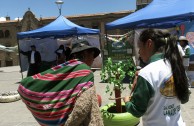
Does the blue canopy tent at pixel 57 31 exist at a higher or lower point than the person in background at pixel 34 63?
higher

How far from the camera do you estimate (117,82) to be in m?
4.31

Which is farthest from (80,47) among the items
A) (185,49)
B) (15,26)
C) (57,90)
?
(15,26)

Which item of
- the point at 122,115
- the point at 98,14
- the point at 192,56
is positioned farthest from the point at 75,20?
the point at 122,115

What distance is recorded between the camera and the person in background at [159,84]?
190 centimetres

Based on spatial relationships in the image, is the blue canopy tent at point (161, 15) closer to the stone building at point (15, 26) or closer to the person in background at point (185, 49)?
the person in background at point (185, 49)

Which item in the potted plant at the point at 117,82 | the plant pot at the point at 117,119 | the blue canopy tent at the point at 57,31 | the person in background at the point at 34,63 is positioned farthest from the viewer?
the person in background at the point at 34,63

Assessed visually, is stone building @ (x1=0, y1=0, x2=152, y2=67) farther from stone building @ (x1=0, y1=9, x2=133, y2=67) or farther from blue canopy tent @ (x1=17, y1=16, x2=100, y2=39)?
blue canopy tent @ (x1=17, y1=16, x2=100, y2=39)

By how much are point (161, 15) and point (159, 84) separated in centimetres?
785

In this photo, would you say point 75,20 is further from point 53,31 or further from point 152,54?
point 152,54

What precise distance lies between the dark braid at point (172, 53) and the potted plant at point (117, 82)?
7.44ft

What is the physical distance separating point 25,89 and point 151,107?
2.90 ft

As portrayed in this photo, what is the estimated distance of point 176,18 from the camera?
896cm

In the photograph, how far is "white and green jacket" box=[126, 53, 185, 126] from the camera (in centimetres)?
189

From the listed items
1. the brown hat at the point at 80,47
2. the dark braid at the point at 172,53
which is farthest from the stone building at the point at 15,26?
the dark braid at the point at 172,53
